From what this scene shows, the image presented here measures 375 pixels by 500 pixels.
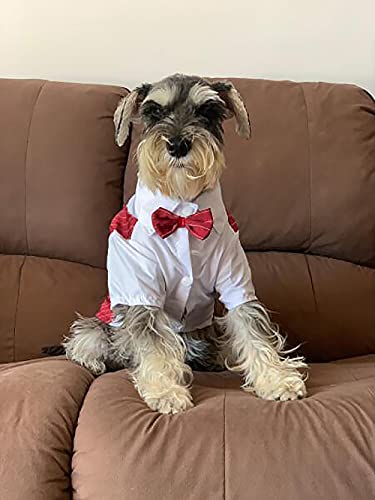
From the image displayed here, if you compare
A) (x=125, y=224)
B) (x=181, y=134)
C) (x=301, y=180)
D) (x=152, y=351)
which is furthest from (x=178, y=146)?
(x=301, y=180)

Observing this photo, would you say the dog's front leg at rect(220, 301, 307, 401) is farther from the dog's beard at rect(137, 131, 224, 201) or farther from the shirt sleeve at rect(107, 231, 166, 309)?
the dog's beard at rect(137, 131, 224, 201)

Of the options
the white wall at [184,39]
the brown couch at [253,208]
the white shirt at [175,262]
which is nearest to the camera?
the white shirt at [175,262]

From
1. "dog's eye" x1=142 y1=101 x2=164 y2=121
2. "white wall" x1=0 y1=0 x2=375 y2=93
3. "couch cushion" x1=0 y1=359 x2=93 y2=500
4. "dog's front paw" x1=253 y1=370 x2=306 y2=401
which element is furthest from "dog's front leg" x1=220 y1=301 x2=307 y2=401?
"white wall" x1=0 y1=0 x2=375 y2=93

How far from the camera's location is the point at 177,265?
1.89 metres

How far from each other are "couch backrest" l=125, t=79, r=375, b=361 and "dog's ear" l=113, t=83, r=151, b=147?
385 millimetres

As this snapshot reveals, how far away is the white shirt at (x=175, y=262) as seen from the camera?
6.15 feet

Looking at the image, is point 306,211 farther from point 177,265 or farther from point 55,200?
point 55,200

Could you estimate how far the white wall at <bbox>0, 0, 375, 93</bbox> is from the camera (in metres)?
2.68

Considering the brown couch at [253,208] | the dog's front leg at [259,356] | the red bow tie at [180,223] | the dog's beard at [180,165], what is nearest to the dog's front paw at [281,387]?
the dog's front leg at [259,356]

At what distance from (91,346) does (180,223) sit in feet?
Result: 1.26

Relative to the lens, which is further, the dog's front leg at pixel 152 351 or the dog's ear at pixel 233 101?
the dog's ear at pixel 233 101

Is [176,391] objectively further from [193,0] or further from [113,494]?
[193,0]

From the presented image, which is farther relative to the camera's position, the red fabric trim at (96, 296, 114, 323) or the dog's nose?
the red fabric trim at (96, 296, 114, 323)

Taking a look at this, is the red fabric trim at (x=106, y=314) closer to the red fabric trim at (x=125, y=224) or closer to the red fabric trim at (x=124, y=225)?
the red fabric trim at (x=124, y=225)
